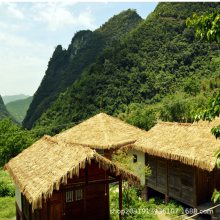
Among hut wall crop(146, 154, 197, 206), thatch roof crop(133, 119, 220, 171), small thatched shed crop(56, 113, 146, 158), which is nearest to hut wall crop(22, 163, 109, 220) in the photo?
thatch roof crop(133, 119, 220, 171)

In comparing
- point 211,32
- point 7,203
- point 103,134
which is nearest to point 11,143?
point 103,134

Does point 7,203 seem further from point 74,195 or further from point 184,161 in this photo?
point 184,161

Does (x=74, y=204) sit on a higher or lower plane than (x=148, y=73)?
lower

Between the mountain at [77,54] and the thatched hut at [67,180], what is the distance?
4020 inches

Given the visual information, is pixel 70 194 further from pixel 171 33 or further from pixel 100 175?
pixel 171 33

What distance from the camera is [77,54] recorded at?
131 meters

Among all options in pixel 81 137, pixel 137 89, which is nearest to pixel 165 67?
pixel 137 89

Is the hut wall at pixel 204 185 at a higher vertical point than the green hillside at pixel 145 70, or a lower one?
lower

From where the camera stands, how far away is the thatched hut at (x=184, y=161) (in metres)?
14.8

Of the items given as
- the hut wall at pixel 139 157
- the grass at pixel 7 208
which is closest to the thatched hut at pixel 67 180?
the grass at pixel 7 208

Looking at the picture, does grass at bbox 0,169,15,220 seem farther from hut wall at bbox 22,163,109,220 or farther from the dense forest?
the dense forest

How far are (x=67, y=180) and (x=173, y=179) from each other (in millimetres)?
7692

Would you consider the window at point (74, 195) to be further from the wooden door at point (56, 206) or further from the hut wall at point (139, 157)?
the hut wall at point (139, 157)

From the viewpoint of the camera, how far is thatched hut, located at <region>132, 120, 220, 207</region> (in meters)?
14.8
